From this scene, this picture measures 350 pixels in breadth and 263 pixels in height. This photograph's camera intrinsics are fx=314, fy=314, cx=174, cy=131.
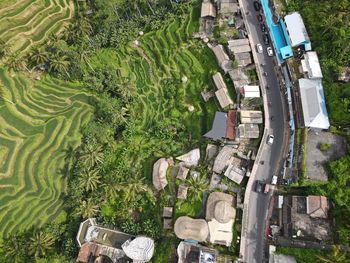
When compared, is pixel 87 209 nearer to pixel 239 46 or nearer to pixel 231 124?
pixel 231 124

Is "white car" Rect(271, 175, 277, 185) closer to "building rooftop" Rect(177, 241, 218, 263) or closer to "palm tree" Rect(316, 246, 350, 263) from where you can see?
"palm tree" Rect(316, 246, 350, 263)

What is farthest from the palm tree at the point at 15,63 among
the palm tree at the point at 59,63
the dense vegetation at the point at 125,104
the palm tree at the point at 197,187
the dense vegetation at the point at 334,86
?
the dense vegetation at the point at 334,86

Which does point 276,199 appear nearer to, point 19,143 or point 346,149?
point 346,149

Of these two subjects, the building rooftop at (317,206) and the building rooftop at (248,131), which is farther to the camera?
the building rooftop at (248,131)

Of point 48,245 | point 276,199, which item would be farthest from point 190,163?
point 48,245

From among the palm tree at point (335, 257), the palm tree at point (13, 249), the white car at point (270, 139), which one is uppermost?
the white car at point (270, 139)

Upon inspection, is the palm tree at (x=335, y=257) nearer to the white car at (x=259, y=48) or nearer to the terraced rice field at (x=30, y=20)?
the white car at (x=259, y=48)

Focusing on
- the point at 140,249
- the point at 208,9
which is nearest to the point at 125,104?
the point at 208,9
